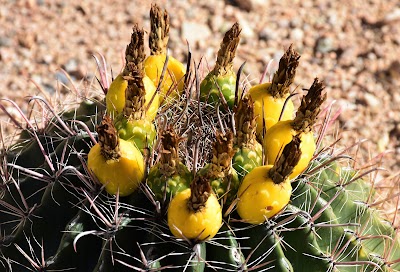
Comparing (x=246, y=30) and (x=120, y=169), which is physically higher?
(x=120, y=169)

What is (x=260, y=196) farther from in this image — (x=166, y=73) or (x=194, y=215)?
(x=166, y=73)

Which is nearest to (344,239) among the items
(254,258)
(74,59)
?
(254,258)

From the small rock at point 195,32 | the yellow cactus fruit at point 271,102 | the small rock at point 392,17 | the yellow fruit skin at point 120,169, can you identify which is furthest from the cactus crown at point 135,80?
the small rock at point 392,17

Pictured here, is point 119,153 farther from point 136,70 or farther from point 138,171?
point 136,70

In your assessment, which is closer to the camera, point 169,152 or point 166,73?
point 169,152

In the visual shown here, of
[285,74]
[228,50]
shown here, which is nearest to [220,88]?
[228,50]

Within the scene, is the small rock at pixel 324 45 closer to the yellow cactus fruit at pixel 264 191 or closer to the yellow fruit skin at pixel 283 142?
the yellow fruit skin at pixel 283 142
